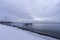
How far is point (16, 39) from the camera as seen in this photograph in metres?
4.22

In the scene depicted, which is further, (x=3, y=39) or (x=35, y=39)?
(x=35, y=39)

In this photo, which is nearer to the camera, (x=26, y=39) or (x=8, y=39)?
(x=8, y=39)

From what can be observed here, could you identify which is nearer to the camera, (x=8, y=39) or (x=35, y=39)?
(x=8, y=39)

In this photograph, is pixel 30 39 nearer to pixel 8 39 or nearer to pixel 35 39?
pixel 35 39

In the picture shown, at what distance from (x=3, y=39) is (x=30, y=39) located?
1.06 m

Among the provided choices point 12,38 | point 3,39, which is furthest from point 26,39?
point 3,39

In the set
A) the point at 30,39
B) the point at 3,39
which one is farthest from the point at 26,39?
the point at 3,39

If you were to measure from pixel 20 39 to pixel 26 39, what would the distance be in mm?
259

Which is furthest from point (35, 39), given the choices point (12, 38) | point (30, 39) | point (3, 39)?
point (3, 39)

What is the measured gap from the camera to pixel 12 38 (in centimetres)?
430

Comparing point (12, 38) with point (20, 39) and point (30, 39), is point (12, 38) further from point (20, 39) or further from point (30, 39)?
point (30, 39)

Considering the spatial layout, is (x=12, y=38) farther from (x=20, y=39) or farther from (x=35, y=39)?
(x=35, y=39)

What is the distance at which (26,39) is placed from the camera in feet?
14.5

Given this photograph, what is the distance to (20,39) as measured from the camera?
4.29 meters
